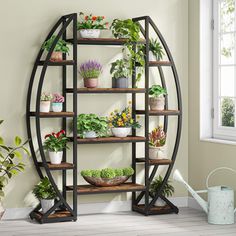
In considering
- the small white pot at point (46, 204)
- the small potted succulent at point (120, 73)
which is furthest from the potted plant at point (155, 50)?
the small white pot at point (46, 204)

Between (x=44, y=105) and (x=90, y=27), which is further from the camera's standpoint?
(x=90, y=27)

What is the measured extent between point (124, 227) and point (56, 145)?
945mm

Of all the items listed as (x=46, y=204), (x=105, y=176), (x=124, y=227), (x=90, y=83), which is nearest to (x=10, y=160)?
(x=46, y=204)

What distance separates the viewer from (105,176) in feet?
19.1

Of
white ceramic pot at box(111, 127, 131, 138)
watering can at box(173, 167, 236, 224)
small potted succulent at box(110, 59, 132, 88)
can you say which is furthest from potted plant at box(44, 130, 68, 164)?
watering can at box(173, 167, 236, 224)

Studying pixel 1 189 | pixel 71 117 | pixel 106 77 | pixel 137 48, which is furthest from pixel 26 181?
pixel 137 48

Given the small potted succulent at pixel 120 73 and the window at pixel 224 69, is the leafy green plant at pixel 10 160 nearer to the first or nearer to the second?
the small potted succulent at pixel 120 73

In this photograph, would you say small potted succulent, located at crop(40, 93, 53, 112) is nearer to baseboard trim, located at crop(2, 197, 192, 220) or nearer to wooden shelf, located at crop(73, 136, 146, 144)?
wooden shelf, located at crop(73, 136, 146, 144)

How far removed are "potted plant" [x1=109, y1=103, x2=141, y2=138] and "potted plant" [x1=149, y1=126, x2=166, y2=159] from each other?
0.73 feet

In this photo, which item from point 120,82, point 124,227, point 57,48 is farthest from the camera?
point 120,82

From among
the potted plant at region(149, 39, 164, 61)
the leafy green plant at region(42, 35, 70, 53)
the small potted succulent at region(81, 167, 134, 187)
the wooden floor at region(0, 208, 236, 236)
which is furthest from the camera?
the potted plant at region(149, 39, 164, 61)

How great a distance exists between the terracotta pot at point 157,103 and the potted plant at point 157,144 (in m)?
0.25

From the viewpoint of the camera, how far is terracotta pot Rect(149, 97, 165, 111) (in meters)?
5.96

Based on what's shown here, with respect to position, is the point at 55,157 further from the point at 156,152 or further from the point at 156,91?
the point at 156,91
